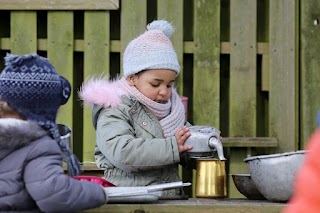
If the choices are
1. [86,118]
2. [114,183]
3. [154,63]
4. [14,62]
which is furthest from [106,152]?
[86,118]

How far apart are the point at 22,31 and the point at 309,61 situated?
1716 millimetres

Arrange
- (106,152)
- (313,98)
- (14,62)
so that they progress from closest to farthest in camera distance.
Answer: (14,62), (106,152), (313,98)

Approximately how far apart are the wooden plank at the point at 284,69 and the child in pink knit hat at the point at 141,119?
171 centimetres

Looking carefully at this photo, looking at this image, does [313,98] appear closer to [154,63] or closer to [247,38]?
[247,38]

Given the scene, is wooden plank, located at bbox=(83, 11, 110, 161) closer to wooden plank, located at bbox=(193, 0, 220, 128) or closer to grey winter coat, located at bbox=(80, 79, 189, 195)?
wooden plank, located at bbox=(193, 0, 220, 128)

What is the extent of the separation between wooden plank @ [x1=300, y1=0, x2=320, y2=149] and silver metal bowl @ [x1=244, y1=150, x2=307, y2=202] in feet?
7.17

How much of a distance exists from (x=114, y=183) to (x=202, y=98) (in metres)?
1.93

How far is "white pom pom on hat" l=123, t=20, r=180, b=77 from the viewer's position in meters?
4.20

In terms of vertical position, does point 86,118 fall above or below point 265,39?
below

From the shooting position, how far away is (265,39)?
6.06 metres

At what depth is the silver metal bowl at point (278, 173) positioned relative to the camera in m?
3.72

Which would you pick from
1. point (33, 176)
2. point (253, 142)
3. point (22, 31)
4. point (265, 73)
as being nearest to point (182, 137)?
point (33, 176)

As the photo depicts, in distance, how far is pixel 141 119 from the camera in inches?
164

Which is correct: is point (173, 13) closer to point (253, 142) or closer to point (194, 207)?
point (253, 142)
